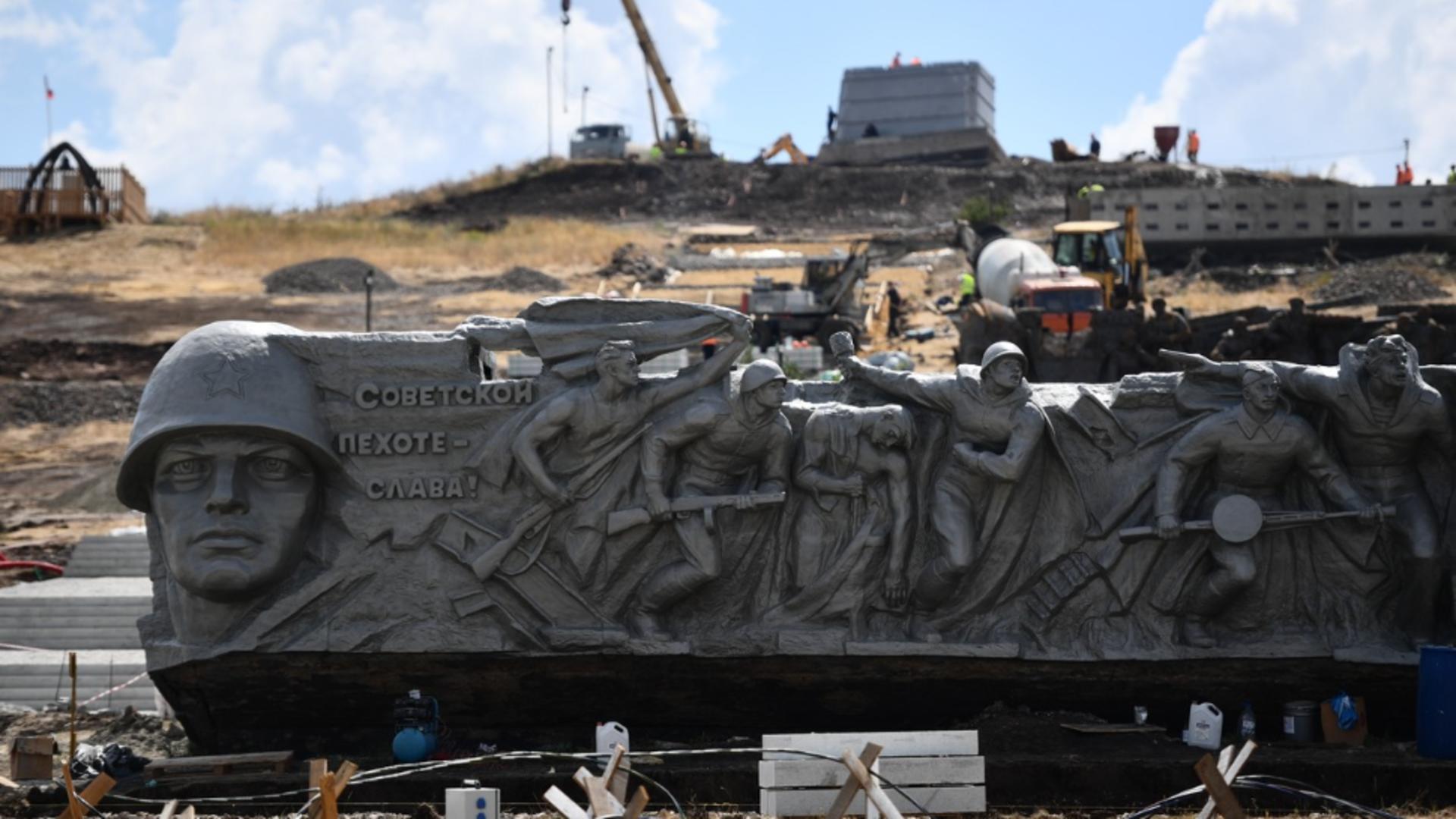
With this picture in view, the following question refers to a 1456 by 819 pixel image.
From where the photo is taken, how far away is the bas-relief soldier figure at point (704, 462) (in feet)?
40.4

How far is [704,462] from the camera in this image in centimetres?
1251

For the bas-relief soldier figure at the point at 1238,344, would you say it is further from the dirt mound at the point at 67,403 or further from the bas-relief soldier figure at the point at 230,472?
the dirt mound at the point at 67,403

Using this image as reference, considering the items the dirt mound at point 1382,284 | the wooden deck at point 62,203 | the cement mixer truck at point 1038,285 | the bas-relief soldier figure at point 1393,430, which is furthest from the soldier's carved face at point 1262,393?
the wooden deck at point 62,203

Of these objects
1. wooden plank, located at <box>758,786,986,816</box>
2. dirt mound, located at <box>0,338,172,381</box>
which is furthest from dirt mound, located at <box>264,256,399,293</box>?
wooden plank, located at <box>758,786,986,816</box>

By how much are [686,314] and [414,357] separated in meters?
1.82

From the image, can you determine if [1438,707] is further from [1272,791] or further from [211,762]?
[211,762]

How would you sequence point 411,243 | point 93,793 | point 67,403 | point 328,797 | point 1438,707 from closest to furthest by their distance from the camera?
point 328,797 → point 93,793 → point 1438,707 → point 67,403 → point 411,243

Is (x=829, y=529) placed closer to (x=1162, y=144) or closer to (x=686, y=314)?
(x=686, y=314)

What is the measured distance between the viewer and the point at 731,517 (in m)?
12.5

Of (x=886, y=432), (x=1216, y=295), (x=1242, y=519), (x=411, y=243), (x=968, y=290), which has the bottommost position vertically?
(x=1242, y=519)

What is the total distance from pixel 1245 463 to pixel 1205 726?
5.53 ft

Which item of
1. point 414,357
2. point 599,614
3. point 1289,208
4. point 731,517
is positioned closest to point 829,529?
point 731,517

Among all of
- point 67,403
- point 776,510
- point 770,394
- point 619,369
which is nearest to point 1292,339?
point 776,510

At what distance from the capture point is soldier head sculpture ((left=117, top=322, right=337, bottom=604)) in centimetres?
1222
